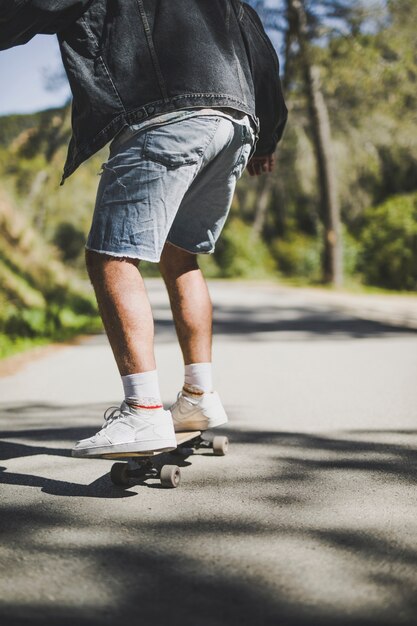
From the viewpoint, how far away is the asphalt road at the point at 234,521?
170cm

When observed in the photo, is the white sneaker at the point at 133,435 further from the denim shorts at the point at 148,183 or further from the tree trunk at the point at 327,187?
the tree trunk at the point at 327,187

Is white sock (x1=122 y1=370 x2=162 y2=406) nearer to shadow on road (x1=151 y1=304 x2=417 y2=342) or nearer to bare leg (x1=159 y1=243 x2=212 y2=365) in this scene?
bare leg (x1=159 y1=243 x2=212 y2=365)

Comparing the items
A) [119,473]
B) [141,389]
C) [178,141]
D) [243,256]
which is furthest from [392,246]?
[119,473]

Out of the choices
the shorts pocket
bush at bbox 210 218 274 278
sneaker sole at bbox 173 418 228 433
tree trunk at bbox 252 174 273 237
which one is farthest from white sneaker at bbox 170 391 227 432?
tree trunk at bbox 252 174 273 237

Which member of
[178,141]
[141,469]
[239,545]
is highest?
[178,141]

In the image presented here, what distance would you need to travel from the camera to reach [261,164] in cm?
338

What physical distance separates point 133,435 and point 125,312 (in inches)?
15.7

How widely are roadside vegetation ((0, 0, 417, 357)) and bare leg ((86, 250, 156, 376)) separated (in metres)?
4.74

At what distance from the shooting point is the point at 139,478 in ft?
8.71

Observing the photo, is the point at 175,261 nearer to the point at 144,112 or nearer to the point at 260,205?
the point at 144,112

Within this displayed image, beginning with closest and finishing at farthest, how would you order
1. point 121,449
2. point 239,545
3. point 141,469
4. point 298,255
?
point 239,545
point 121,449
point 141,469
point 298,255

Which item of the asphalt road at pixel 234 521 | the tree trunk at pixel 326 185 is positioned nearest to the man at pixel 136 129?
the asphalt road at pixel 234 521

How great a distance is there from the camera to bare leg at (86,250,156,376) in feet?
8.64

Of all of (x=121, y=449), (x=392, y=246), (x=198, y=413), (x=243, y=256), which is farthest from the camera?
(x=243, y=256)
